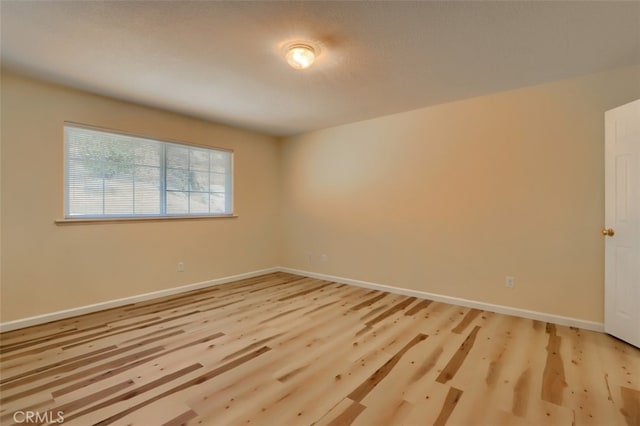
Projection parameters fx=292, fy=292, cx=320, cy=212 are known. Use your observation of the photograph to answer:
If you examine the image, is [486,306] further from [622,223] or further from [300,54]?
[300,54]

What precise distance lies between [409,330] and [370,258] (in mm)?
1522

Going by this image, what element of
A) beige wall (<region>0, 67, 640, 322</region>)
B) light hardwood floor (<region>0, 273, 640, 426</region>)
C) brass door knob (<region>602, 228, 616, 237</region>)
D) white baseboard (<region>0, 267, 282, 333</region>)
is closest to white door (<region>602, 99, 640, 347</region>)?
brass door knob (<region>602, 228, 616, 237</region>)

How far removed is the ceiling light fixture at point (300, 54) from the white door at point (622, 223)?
8.55 feet

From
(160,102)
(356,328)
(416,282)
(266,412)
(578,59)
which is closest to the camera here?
(266,412)

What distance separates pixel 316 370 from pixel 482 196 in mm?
2553

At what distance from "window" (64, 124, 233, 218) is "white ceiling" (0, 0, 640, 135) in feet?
1.89

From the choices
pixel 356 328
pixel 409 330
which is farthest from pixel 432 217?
pixel 356 328

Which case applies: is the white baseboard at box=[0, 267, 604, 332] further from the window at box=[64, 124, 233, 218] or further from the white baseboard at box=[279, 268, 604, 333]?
the window at box=[64, 124, 233, 218]

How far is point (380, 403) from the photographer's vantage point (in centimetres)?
171

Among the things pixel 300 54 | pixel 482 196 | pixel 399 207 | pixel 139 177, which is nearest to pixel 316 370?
pixel 300 54

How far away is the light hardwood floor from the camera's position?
1635 mm

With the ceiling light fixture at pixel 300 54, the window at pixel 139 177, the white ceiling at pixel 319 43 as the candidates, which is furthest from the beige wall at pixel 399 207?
the ceiling light fixture at pixel 300 54

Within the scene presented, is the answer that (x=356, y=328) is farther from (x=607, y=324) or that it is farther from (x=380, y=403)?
(x=607, y=324)

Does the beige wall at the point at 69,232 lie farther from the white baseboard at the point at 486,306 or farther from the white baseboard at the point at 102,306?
the white baseboard at the point at 486,306
